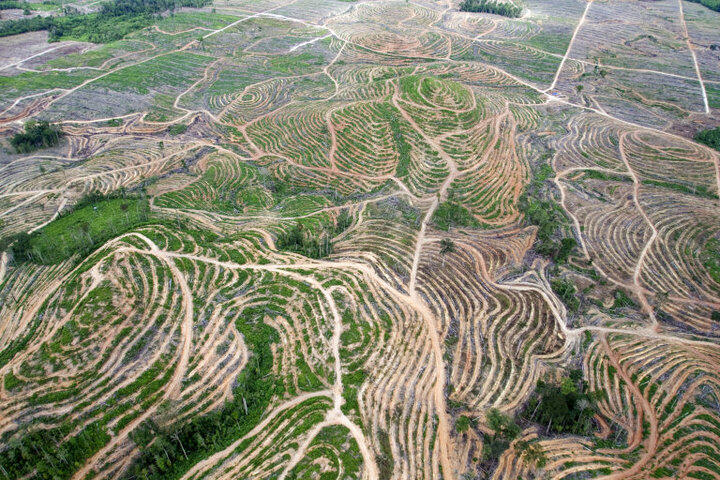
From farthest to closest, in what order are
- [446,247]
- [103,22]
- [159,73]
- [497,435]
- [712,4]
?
[712,4] < [103,22] < [159,73] < [446,247] < [497,435]

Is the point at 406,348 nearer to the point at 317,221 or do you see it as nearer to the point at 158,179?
the point at 317,221

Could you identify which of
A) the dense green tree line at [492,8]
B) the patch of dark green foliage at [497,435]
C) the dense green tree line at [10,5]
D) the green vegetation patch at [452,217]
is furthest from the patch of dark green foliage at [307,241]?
the dense green tree line at [10,5]

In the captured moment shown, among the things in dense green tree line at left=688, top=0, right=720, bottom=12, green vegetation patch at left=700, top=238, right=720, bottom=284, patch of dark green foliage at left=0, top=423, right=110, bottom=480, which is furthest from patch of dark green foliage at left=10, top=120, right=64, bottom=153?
dense green tree line at left=688, top=0, right=720, bottom=12

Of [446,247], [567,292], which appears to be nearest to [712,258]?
[567,292]

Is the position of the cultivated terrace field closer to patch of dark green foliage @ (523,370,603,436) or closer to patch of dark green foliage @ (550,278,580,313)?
patch of dark green foliage @ (523,370,603,436)

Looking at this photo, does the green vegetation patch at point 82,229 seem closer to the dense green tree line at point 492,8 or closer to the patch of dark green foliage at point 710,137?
the patch of dark green foliage at point 710,137

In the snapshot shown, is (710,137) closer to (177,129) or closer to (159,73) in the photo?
(177,129)
